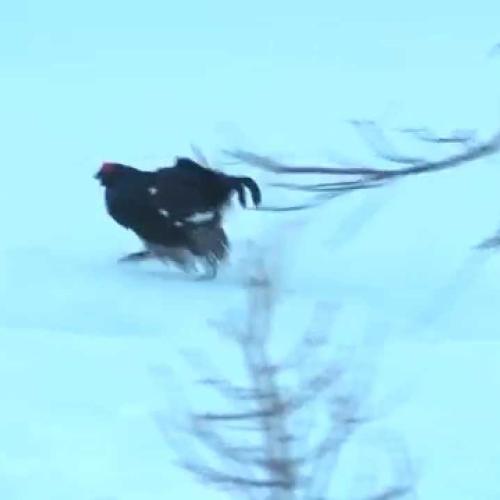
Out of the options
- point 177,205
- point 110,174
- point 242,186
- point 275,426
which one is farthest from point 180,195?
point 275,426

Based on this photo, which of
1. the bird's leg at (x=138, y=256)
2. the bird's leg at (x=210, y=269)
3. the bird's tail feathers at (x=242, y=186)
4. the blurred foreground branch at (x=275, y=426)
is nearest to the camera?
the blurred foreground branch at (x=275, y=426)

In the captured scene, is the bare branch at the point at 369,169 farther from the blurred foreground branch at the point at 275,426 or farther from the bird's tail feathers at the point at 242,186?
the bird's tail feathers at the point at 242,186

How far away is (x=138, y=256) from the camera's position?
7109mm

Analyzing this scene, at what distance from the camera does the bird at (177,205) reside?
667 cm

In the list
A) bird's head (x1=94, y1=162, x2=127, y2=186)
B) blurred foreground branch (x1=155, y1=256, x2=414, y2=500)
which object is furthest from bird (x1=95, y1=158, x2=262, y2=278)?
blurred foreground branch (x1=155, y1=256, x2=414, y2=500)

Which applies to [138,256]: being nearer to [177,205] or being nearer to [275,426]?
[177,205]

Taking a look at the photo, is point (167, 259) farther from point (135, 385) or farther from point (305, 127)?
point (305, 127)

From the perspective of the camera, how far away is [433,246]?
7.63 m

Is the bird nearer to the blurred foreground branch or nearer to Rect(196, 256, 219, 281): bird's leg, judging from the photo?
Rect(196, 256, 219, 281): bird's leg

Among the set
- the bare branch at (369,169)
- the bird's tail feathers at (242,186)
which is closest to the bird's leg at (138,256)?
the bird's tail feathers at (242,186)

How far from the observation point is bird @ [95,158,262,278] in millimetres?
6672

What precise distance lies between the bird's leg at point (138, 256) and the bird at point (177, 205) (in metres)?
0.15

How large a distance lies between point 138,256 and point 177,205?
511mm

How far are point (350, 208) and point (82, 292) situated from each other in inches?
59.6
